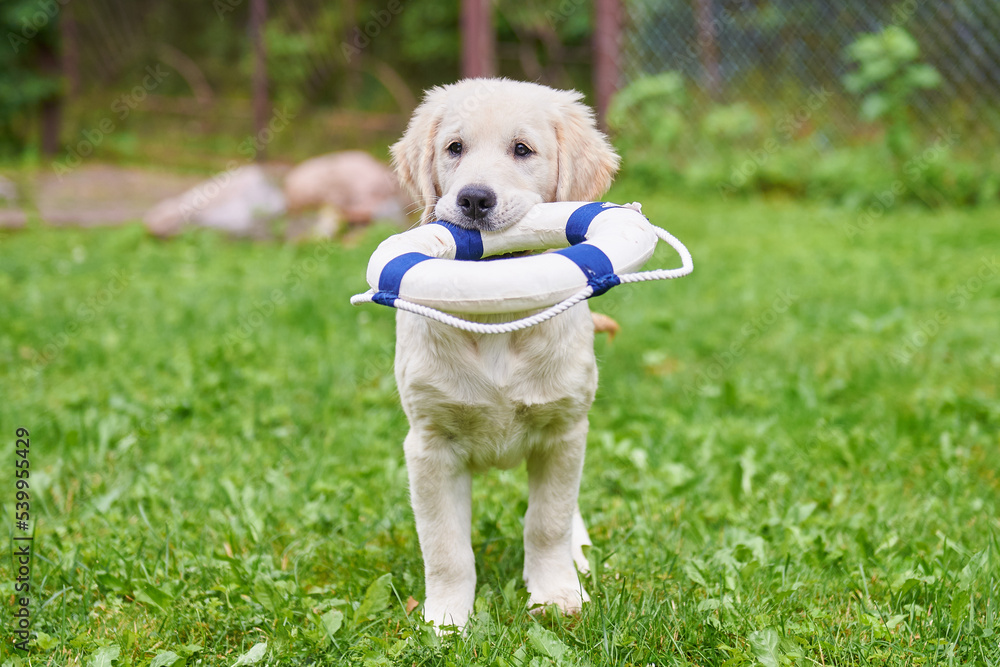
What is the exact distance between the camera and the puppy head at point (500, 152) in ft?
7.34

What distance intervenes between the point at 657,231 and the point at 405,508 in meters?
1.34

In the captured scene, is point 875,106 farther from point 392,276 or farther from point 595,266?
point 392,276

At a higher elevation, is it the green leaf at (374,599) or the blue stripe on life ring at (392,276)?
the blue stripe on life ring at (392,276)

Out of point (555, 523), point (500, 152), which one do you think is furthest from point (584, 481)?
point (500, 152)

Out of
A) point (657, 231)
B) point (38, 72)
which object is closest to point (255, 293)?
point (657, 231)

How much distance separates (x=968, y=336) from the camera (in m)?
4.57

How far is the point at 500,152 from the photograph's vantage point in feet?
7.72

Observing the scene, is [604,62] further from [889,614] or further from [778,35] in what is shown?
[889,614]

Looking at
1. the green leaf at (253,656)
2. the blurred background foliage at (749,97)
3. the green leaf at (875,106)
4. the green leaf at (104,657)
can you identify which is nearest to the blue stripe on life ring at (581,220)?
the green leaf at (253,656)

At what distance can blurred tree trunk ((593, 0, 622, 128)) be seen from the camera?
9.05 metres

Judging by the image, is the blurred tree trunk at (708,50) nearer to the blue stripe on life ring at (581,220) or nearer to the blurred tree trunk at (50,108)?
the blue stripe on life ring at (581,220)

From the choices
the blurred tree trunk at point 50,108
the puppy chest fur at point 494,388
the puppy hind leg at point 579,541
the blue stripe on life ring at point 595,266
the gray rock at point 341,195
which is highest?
the blue stripe on life ring at point 595,266

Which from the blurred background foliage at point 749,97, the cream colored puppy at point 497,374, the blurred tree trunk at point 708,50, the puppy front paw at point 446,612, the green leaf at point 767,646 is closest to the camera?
the green leaf at point 767,646

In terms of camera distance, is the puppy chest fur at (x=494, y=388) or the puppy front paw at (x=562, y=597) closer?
the puppy chest fur at (x=494, y=388)
